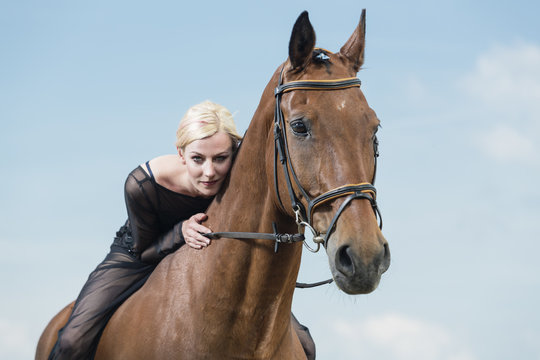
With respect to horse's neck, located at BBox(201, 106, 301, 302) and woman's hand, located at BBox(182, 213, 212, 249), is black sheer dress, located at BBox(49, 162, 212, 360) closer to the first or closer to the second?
woman's hand, located at BBox(182, 213, 212, 249)

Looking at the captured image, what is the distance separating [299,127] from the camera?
4.16 metres

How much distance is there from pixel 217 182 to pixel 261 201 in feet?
2.05

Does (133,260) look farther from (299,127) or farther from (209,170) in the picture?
(299,127)

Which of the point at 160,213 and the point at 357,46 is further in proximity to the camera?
the point at 160,213

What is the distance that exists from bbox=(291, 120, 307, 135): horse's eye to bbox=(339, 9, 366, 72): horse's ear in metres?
0.88

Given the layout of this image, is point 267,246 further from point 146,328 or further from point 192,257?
point 146,328

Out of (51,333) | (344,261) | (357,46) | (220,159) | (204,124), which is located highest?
(357,46)

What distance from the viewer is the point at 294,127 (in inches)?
164

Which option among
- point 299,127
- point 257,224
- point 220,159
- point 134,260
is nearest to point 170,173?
point 220,159

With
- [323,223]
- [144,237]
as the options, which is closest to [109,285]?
[144,237]

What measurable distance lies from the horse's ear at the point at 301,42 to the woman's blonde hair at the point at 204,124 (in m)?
0.99

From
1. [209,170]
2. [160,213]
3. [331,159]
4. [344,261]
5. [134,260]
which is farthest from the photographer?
[134,260]

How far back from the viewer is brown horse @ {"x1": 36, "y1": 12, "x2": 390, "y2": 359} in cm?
392

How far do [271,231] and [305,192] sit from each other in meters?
0.53
